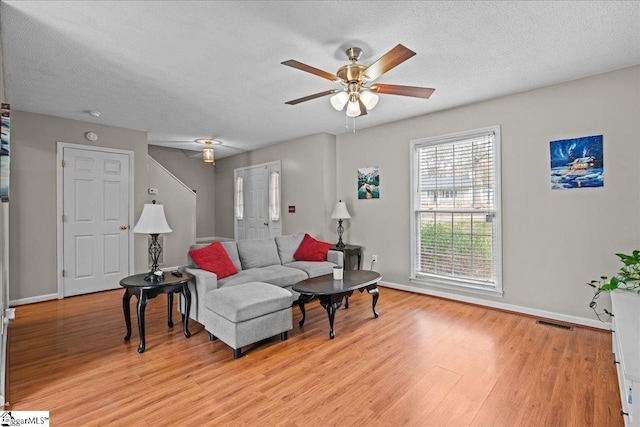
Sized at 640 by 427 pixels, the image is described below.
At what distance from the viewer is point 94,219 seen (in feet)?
15.4

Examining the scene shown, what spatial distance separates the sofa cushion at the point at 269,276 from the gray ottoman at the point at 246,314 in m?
0.40

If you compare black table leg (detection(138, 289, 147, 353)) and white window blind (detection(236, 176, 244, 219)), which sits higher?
white window blind (detection(236, 176, 244, 219))

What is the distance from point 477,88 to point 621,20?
4.25ft

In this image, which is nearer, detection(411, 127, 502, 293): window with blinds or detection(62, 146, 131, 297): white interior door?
detection(411, 127, 502, 293): window with blinds

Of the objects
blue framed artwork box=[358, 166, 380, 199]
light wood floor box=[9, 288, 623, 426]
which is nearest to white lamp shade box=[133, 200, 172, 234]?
light wood floor box=[9, 288, 623, 426]

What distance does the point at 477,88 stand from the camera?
3.46 metres

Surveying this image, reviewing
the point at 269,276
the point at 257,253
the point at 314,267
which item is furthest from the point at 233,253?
the point at 314,267

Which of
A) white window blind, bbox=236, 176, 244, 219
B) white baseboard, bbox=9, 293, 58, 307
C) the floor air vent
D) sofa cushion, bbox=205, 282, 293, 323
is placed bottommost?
the floor air vent

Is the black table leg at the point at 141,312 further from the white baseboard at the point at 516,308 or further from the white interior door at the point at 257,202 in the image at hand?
the white interior door at the point at 257,202

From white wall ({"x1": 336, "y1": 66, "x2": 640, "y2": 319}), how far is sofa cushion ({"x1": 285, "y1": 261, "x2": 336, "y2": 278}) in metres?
1.47

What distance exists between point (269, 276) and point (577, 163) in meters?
3.45

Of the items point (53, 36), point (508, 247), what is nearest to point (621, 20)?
point (508, 247)

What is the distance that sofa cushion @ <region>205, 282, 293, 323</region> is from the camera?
262 centimetres

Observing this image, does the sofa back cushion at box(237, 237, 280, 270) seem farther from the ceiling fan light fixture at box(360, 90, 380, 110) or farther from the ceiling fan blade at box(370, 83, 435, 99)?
the ceiling fan blade at box(370, 83, 435, 99)
